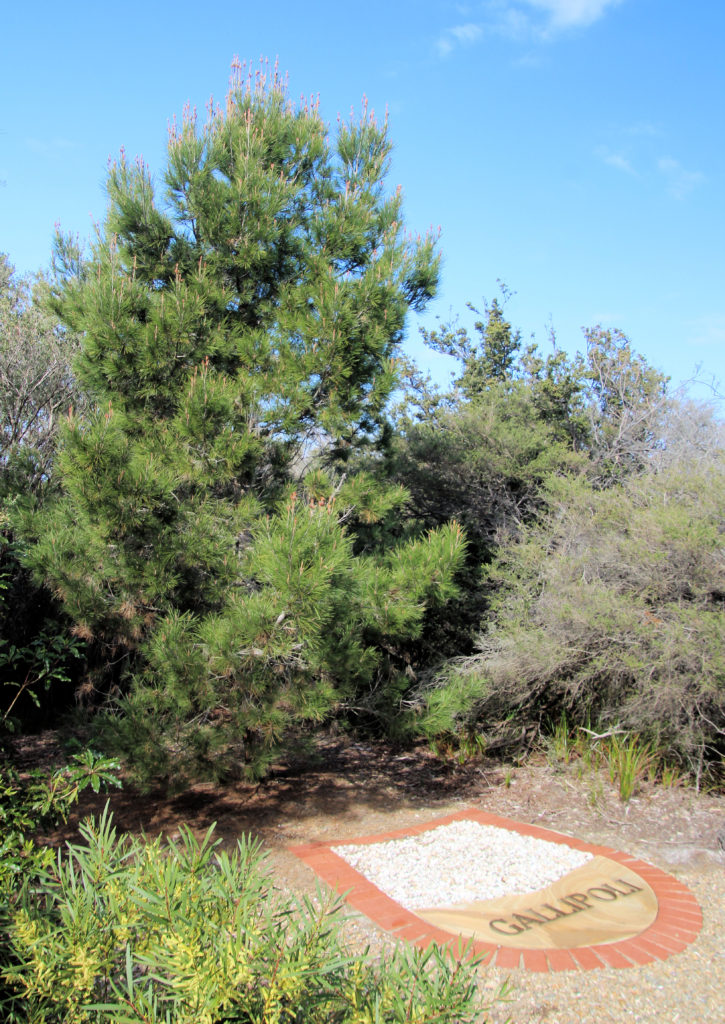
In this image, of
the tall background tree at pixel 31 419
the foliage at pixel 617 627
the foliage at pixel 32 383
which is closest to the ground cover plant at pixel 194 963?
the foliage at pixel 617 627

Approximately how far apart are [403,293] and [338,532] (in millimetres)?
2158

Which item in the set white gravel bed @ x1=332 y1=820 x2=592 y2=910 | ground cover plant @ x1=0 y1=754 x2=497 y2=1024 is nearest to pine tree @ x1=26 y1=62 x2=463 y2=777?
white gravel bed @ x1=332 y1=820 x2=592 y2=910

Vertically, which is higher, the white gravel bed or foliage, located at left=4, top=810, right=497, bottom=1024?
foliage, located at left=4, top=810, right=497, bottom=1024

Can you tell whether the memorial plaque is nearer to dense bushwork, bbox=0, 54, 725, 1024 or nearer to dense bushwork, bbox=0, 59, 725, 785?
dense bushwork, bbox=0, 54, 725, 1024

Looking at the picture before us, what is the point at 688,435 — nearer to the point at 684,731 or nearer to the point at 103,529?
the point at 684,731

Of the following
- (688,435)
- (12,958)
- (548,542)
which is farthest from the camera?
(688,435)

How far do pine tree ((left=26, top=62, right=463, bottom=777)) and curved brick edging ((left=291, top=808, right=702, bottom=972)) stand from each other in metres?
0.76

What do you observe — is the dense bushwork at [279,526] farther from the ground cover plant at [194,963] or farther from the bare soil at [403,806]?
the ground cover plant at [194,963]

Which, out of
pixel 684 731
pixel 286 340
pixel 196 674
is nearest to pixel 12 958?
pixel 196 674

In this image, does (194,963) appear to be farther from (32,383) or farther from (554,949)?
(32,383)

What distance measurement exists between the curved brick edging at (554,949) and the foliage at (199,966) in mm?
1023

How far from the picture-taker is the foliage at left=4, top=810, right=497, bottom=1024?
4.25ft

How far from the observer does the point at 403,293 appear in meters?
4.73

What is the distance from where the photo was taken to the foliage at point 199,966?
51.0 inches
